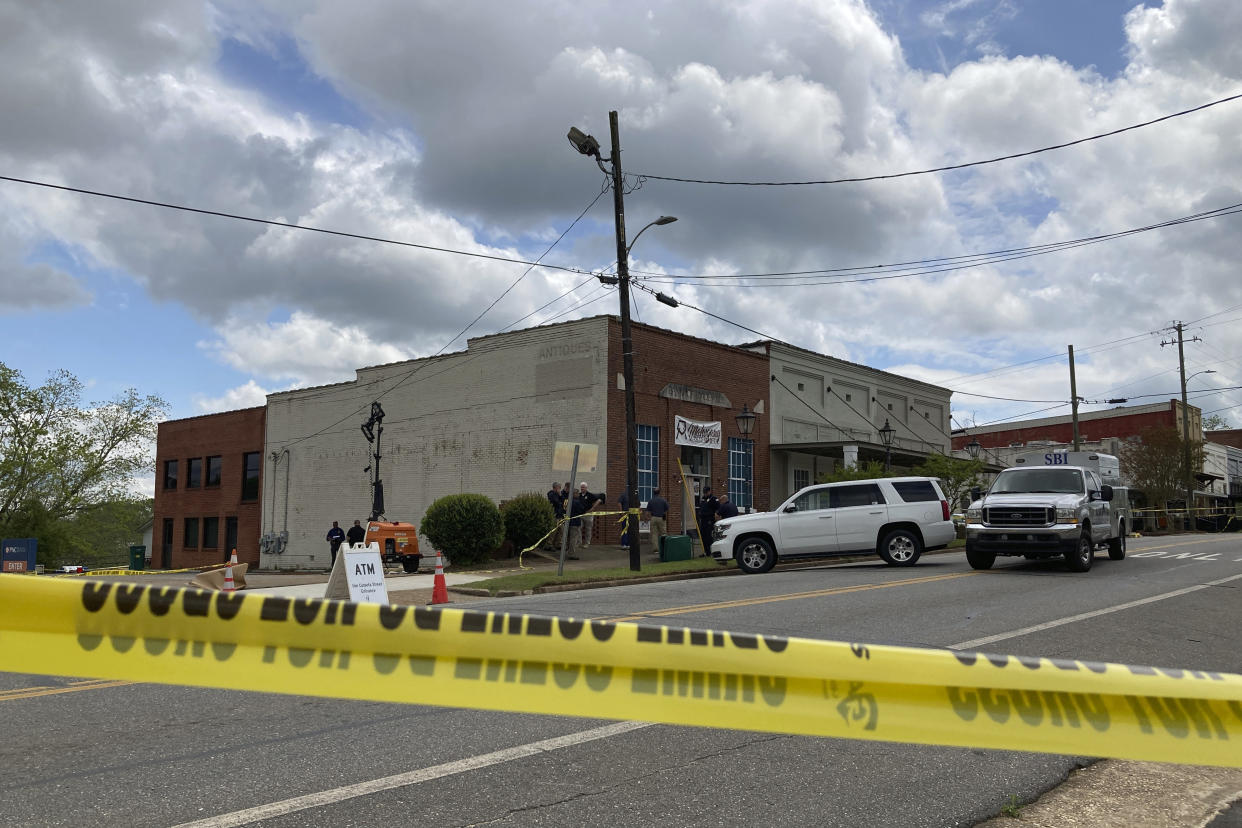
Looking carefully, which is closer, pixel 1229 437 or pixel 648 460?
pixel 648 460

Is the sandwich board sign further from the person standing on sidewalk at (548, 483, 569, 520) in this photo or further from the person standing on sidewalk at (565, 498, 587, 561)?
the person standing on sidewalk at (548, 483, 569, 520)

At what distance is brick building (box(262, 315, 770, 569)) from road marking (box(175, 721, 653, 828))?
18.7 m

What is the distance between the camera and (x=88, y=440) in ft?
170

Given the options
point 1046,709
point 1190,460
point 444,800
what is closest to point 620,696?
point 1046,709

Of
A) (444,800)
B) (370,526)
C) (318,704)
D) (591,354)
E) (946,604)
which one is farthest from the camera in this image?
(591,354)

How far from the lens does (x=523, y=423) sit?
28.7 metres

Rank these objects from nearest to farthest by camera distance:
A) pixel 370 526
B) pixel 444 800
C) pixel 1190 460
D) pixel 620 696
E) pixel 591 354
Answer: pixel 620 696
pixel 444 800
pixel 370 526
pixel 591 354
pixel 1190 460

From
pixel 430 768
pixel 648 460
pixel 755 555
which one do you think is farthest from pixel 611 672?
pixel 648 460

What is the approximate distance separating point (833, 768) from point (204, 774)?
312 cm

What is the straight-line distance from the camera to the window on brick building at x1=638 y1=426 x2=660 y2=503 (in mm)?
27297

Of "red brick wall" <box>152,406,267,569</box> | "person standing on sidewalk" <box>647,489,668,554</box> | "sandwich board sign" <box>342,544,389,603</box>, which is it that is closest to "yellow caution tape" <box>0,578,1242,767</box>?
"sandwich board sign" <box>342,544,389,603</box>

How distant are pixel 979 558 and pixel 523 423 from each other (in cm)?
1534

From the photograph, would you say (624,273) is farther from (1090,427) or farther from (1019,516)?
(1090,427)

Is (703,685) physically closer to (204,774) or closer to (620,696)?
(620,696)
